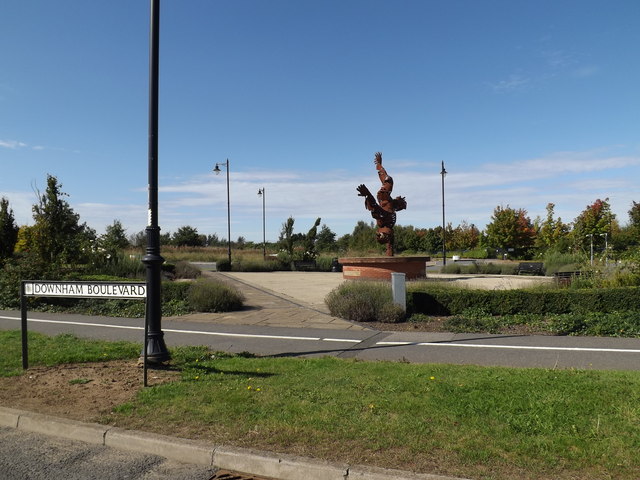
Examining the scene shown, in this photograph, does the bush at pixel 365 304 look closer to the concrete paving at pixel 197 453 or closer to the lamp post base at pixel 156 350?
the lamp post base at pixel 156 350

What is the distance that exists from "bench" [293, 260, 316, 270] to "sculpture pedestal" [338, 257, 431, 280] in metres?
15.5

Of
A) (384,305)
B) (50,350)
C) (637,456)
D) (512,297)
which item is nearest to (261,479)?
(637,456)

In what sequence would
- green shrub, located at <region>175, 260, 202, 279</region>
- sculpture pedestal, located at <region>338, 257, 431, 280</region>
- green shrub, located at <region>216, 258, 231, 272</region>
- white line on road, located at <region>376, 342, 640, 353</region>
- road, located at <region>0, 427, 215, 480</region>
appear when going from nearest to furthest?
road, located at <region>0, 427, 215, 480</region>
white line on road, located at <region>376, 342, 640, 353</region>
sculpture pedestal, located at <region>338, 257, 431, 280</region>
green shrub, located at <region>175, 260, 202, 279</region>
green shrub, located at <region>216, 258, 231, 272</region>

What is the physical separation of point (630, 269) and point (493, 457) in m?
12.2

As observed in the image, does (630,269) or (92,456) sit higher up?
(630,269)

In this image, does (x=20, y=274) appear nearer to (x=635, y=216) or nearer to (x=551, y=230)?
(x=551, y=230)

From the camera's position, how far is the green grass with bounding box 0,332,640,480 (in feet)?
11.4

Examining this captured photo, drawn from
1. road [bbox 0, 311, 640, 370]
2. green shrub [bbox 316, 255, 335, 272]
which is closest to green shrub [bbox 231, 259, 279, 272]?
green shrub [bbox 316, 255, 335, 272]

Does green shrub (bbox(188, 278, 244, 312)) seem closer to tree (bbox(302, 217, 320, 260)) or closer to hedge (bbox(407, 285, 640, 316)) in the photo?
hedge (bbox(407, 285, 640, 316))

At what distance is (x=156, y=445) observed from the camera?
4012 millimetres

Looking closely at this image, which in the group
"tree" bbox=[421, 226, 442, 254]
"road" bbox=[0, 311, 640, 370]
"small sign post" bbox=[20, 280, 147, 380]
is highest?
A: "tree" bbox=[421, 226, 442, 254]

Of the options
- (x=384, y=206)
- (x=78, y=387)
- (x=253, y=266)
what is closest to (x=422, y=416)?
(x=78, y=387)

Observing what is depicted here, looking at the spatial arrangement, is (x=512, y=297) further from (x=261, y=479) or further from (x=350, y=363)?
(x=261, y=479)

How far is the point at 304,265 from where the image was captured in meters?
38.9
